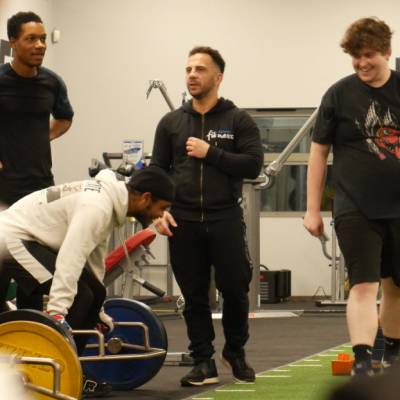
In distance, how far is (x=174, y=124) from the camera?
4.14 meters

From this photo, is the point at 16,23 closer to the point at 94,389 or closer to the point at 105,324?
the point at 105,324

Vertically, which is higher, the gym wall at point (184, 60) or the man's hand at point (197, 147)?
the gym wall at point (184, 60)

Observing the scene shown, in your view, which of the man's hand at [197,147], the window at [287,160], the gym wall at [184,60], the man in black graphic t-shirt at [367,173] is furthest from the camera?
the window at [287,160]

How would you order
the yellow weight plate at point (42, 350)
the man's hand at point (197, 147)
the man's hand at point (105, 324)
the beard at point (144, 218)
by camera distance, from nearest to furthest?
the yellow weight plate at point (42, 350)
the beard at point (144, 218)
the man's hand at point (105, 324)
the man's hand at point (197, 147)

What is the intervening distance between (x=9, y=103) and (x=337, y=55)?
7197 millimetres

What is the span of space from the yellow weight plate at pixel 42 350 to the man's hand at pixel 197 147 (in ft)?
4.14

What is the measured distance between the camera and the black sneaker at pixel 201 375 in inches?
161

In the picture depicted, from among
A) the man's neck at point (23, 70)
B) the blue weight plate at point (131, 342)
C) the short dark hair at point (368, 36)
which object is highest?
the short dark hair at point (368, 36)

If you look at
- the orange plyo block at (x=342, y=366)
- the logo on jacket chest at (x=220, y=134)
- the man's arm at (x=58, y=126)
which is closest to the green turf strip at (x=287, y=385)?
the orange plyo block at (x=342, y=366)

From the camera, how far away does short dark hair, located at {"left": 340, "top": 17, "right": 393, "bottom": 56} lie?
3211 mm

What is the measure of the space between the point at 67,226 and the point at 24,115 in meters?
0.82

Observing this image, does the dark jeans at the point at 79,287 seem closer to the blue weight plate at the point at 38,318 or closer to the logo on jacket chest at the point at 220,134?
the blue weight plate at the point at 38,318

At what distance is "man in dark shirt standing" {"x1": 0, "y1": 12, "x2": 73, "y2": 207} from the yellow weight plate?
1073 millimetres

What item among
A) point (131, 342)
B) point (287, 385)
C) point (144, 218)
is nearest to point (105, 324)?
point (131, 342)
